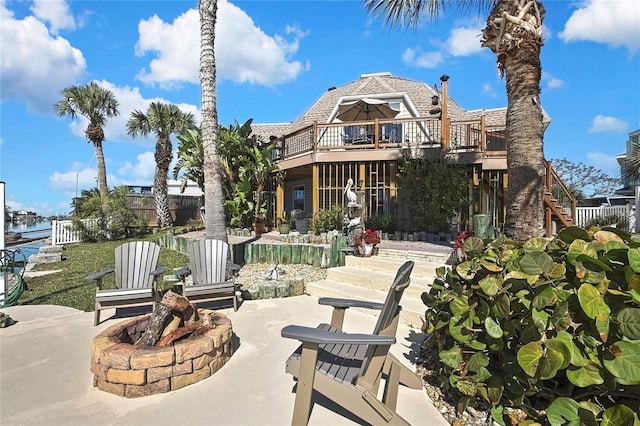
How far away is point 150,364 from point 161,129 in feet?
60.9

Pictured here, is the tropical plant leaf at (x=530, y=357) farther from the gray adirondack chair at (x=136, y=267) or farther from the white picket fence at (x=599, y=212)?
the white picket fence at (x=599, y=212)

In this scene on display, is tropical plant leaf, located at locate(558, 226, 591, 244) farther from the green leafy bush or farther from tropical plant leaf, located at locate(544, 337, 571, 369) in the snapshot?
the green leafy bush

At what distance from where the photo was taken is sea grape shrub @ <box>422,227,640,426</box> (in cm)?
166

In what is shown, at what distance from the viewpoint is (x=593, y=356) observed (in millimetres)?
1694

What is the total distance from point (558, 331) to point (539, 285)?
0.26 m

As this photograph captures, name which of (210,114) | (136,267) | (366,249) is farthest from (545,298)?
(210,114)

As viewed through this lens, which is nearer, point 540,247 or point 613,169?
point 540,247

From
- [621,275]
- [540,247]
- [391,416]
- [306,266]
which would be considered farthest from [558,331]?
[306,266]

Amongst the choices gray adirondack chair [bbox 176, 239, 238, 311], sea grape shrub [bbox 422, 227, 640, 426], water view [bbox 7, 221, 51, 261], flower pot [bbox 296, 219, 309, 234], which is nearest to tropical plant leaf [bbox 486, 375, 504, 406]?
sea grape shrub [bbox 422, 227, 640, 426]

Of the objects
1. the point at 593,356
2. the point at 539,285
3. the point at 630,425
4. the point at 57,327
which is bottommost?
the point at 57,327

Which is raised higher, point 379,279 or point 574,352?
point 574,352

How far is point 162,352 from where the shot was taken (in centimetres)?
275

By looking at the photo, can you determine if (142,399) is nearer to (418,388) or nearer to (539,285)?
(418,388)

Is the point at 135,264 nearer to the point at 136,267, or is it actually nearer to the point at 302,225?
the point at 136,267
